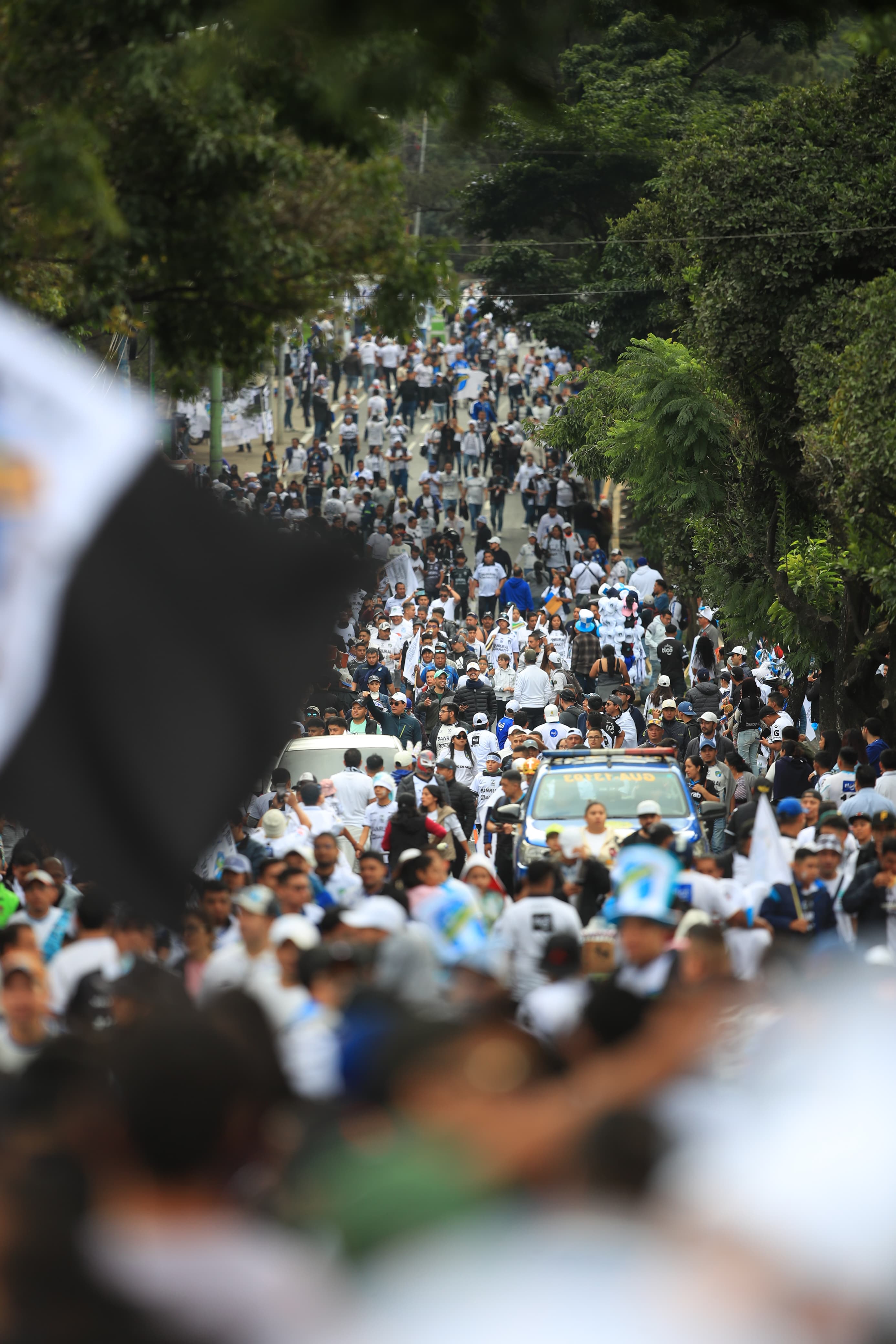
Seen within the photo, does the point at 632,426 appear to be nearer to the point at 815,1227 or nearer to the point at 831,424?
the point at 831,424

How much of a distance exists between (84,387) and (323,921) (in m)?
3.84

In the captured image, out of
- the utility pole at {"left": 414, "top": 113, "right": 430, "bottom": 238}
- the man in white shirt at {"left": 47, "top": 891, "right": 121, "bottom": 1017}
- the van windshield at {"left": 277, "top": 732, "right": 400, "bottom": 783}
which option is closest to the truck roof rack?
the van windshield at {"left": 277, "top": 732, "right": 400, "bottom": 783}

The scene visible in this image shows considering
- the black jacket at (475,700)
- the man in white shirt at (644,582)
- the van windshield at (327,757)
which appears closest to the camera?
the van windshield at (327,757)

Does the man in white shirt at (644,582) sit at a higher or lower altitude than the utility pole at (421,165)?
lower

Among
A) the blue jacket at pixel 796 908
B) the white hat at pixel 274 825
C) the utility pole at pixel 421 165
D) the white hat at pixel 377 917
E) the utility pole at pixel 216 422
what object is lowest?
the white hat at pixel 274 825

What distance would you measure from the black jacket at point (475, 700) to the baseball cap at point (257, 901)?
10.4m

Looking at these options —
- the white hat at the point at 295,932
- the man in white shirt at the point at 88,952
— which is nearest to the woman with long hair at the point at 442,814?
the white hat at the point at 295,932

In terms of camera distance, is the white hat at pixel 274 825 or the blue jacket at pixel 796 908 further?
the white hat at pixel 274 825

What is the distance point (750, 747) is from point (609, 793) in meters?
5.00

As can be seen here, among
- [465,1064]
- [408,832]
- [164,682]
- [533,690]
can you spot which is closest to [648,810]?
[408,832]

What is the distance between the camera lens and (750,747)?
18.8 m

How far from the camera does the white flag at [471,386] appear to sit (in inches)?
1684

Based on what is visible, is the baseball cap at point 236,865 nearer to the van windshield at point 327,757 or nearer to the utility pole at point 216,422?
the van windshield at point 327,757

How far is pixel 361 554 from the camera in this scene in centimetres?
503
